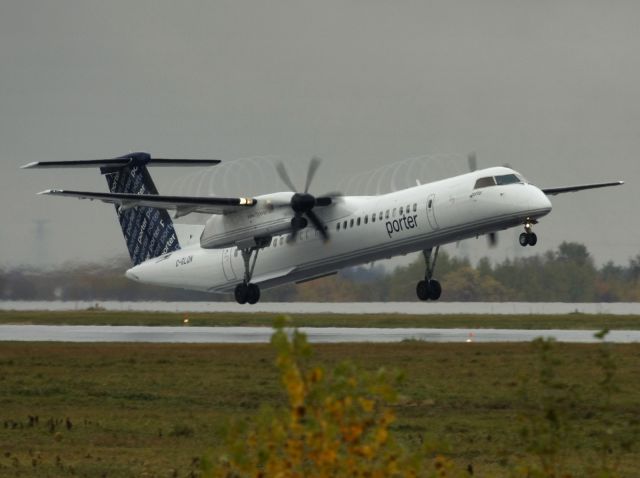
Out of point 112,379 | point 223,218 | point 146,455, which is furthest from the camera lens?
point 223,218

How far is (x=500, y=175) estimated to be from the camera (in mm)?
37281

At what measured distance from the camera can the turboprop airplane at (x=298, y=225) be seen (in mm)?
37094

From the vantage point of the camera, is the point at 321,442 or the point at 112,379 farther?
the point at 112,379

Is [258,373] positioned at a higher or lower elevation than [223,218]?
lower

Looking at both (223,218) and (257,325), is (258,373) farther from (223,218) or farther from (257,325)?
(257,325)

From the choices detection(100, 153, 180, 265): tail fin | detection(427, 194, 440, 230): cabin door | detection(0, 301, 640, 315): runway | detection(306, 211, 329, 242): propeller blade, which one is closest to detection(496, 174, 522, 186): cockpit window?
detection(427, 194, 440, 230): cabin door

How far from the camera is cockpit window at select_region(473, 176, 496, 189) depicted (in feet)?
121

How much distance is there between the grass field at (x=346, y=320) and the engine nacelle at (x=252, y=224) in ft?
19.7

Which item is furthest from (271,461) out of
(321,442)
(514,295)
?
(514,295)

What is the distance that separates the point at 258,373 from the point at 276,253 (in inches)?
560

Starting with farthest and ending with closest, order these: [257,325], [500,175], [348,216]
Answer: [257,325] < [348,216] < [500,175]

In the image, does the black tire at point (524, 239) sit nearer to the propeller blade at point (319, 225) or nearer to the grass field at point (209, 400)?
the grass field at point (209, 400)

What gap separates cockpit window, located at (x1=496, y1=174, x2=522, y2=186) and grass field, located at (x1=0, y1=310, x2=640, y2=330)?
9827mm

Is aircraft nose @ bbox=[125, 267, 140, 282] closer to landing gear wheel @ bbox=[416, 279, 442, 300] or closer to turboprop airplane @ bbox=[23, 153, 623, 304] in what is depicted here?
turboprop airplane @ bbox=[23, 153, 623, 304]
